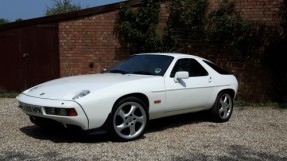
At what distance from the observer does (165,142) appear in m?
6.60

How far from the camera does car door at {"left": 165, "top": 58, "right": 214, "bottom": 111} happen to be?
7.28 m

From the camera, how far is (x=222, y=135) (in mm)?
7242

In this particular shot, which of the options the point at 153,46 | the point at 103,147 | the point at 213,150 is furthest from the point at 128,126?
the point at 153,46

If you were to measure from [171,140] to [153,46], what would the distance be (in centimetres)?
586

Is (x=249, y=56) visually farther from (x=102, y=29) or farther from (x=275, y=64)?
(x=102, y=29)

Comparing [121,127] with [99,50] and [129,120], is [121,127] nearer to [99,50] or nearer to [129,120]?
[129,120]

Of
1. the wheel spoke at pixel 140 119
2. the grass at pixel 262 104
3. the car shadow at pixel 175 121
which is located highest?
the wheel spoke at pixel 140 119

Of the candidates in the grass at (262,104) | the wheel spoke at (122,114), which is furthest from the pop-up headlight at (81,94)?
the grass at (262,104)

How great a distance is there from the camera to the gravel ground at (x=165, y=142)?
5.79 meters

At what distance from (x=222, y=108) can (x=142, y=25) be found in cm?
466

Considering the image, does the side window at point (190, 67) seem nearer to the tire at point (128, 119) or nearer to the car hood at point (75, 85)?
the car hood at point (75, 85)

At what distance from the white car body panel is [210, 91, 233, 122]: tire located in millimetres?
138

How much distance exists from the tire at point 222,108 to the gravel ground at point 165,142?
15 cm

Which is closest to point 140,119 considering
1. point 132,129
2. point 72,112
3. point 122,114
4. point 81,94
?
point 132,129
